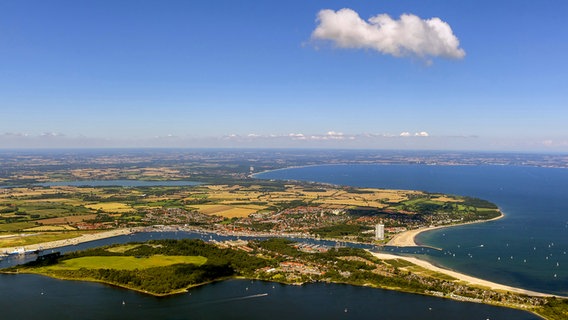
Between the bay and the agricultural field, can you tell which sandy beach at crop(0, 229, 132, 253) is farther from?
the bay

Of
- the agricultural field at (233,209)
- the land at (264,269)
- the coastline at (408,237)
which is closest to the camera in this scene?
the land at (264,269)

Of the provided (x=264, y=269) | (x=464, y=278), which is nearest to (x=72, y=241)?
(x=264, y=269)

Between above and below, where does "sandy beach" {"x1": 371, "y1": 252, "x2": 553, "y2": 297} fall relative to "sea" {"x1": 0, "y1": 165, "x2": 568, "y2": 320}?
above

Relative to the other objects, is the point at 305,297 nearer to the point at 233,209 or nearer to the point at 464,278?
the point at 464,278

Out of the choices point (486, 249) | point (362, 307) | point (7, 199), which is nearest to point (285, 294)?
point (362, 307)

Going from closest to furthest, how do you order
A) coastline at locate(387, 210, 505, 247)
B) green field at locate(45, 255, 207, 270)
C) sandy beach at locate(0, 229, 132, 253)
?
green field at locate(45, 255, 207, 270), sandy beach at locate(0, 229, 132, 253), coastline at locate(387, 210, 505, 247)

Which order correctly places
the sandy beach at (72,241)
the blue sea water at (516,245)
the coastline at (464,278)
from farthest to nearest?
the sandy beach at (72,241), the blue sea water at (516,245), the coastline at (464,278)

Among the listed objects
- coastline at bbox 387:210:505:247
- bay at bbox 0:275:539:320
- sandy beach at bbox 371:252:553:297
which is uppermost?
coastline at bbox 387:210:505:247

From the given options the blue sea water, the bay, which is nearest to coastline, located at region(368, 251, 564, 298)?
the blue sea water

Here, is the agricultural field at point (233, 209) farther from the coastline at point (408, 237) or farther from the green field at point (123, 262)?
the green field at point (123, 262)

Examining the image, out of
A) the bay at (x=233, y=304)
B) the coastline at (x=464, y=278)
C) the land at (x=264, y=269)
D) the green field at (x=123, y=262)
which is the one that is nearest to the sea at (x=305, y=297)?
the bay at (x=233, y=304)
